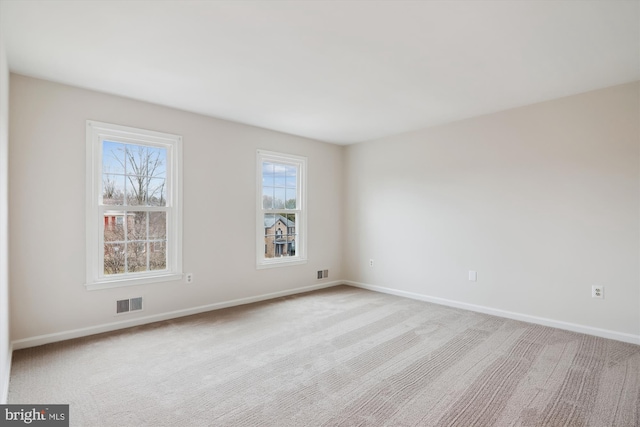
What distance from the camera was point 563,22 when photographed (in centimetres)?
219

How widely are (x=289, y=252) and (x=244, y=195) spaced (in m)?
1.27

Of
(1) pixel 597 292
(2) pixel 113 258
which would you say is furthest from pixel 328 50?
(1) pixel 597 292

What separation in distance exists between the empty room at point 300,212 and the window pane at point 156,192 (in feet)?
0.06

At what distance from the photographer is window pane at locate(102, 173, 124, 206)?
3.51m

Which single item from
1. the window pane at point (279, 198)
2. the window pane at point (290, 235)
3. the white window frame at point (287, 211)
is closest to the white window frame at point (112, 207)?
the white window frame at point (287, 211)

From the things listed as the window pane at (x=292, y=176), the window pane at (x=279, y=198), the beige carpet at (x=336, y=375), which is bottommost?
the beige carpet at (x=336, y=375)

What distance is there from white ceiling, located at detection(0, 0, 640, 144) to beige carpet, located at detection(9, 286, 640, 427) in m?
2.54

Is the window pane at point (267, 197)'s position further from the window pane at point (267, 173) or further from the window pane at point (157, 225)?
the window pane at point (157, 225)

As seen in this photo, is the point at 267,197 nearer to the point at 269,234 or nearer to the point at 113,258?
the point at 269,234

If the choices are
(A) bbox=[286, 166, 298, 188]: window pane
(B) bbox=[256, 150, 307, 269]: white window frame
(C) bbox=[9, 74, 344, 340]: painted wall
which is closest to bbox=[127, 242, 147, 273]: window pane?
(C) bbox=[9, 74, 344, 340]: painted wall

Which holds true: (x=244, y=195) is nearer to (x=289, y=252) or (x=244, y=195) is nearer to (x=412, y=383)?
(x=289, y=252)

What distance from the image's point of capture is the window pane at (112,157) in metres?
Answer: 3.53

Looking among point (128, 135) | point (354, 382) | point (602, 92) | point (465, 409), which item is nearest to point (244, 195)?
point (128, 135)

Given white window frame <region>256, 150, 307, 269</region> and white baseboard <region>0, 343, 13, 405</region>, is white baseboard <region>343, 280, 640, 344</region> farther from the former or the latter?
white baseboard <region>0, 343, 13, 405</region>
